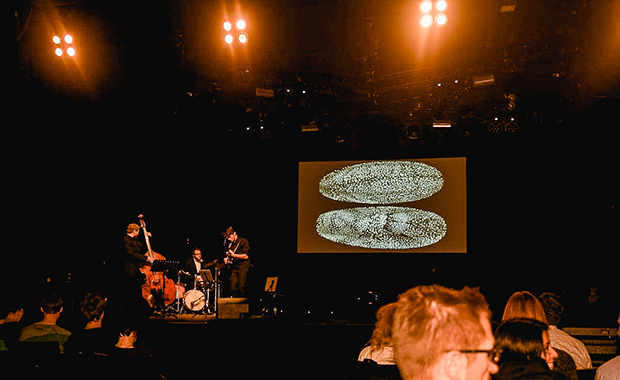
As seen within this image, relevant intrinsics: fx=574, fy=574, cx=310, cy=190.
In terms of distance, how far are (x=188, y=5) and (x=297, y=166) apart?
194 inches

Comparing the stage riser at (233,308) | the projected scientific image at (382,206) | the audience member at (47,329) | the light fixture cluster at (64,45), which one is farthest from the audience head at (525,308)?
the projected scientific image at (382,206)

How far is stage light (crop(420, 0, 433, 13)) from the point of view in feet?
22.5

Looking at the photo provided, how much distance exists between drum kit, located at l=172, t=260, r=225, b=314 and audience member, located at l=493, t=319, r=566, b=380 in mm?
7523

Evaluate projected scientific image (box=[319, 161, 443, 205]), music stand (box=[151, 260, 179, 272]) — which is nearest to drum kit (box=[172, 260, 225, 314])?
music stand (box=[151, 260, 179, 272])

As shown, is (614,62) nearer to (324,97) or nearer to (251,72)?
(324,97)

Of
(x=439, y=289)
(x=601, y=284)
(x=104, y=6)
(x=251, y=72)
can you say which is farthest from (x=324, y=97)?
(x=439, y=289)

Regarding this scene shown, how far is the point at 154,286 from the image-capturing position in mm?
10008

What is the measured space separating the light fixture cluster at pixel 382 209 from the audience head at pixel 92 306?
279 inches

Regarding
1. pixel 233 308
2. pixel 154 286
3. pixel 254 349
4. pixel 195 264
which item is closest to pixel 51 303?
pixel 254 349

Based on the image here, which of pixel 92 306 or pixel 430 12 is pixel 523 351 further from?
pixel 430 12

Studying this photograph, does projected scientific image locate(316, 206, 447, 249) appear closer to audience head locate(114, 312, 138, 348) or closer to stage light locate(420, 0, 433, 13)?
stage light locate(420, 0, 433, 13)

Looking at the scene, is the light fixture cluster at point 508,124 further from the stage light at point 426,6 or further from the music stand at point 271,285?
the music stand at point 271,285

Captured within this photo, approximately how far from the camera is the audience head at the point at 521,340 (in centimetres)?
236

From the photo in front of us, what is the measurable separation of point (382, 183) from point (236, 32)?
494cm
